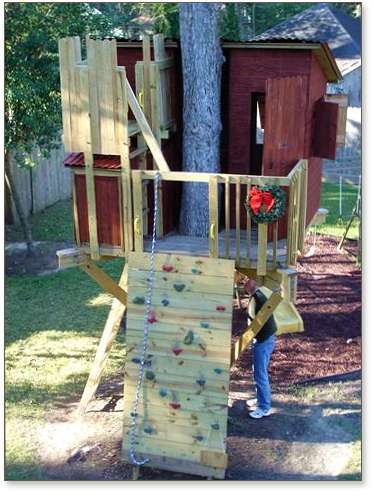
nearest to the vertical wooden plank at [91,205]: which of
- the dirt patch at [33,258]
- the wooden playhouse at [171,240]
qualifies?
the wooden playhouse at [171,240]

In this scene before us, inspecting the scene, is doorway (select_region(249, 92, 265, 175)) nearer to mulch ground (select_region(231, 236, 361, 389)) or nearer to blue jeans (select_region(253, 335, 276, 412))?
blue jeans (select_region(253, 335, 276, 412))

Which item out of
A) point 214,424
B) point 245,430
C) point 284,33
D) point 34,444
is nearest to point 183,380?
point 214,424

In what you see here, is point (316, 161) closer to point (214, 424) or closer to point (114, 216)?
point (114, 216)

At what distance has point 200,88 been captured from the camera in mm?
9672

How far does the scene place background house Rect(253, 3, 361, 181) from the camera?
89.2 ft

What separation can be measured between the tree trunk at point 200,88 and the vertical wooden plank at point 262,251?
1979 millimetres

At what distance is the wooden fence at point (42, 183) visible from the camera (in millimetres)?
19219

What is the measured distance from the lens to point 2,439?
9234 mm

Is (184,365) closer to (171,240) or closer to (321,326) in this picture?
(171,240)

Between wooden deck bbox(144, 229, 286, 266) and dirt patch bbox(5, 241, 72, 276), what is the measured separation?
6928mm

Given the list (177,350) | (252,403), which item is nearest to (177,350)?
(177,350)

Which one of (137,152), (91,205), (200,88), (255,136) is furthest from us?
(255,136)

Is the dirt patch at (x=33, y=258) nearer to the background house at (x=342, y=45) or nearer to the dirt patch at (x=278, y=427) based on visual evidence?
the dirt patch at (x=278, y=427)

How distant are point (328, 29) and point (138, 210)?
23.8 metres
